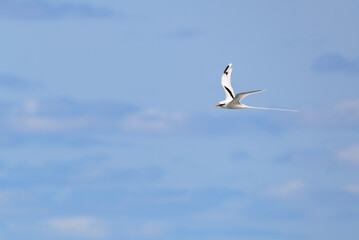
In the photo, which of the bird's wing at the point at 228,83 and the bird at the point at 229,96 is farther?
the bird's wing at the point at 228,83

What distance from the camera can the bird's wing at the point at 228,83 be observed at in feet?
378

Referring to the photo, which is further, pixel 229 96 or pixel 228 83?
pixel 228 83

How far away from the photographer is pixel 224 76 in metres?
118

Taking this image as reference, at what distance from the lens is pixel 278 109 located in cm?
9700

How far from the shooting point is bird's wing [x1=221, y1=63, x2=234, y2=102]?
378 ft

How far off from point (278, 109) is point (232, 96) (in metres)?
19.3

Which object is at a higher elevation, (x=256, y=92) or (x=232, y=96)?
(x=232, y=96)

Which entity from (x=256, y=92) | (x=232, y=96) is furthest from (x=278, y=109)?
(x=232, y=96)

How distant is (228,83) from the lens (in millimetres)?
117688

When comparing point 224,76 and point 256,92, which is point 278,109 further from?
point 224,76

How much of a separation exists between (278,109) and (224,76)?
2284 cm

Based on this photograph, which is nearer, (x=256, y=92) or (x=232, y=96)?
(x=256, y=92)

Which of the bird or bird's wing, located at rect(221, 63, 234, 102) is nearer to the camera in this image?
the bird

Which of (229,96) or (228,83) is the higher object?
(228,83)
